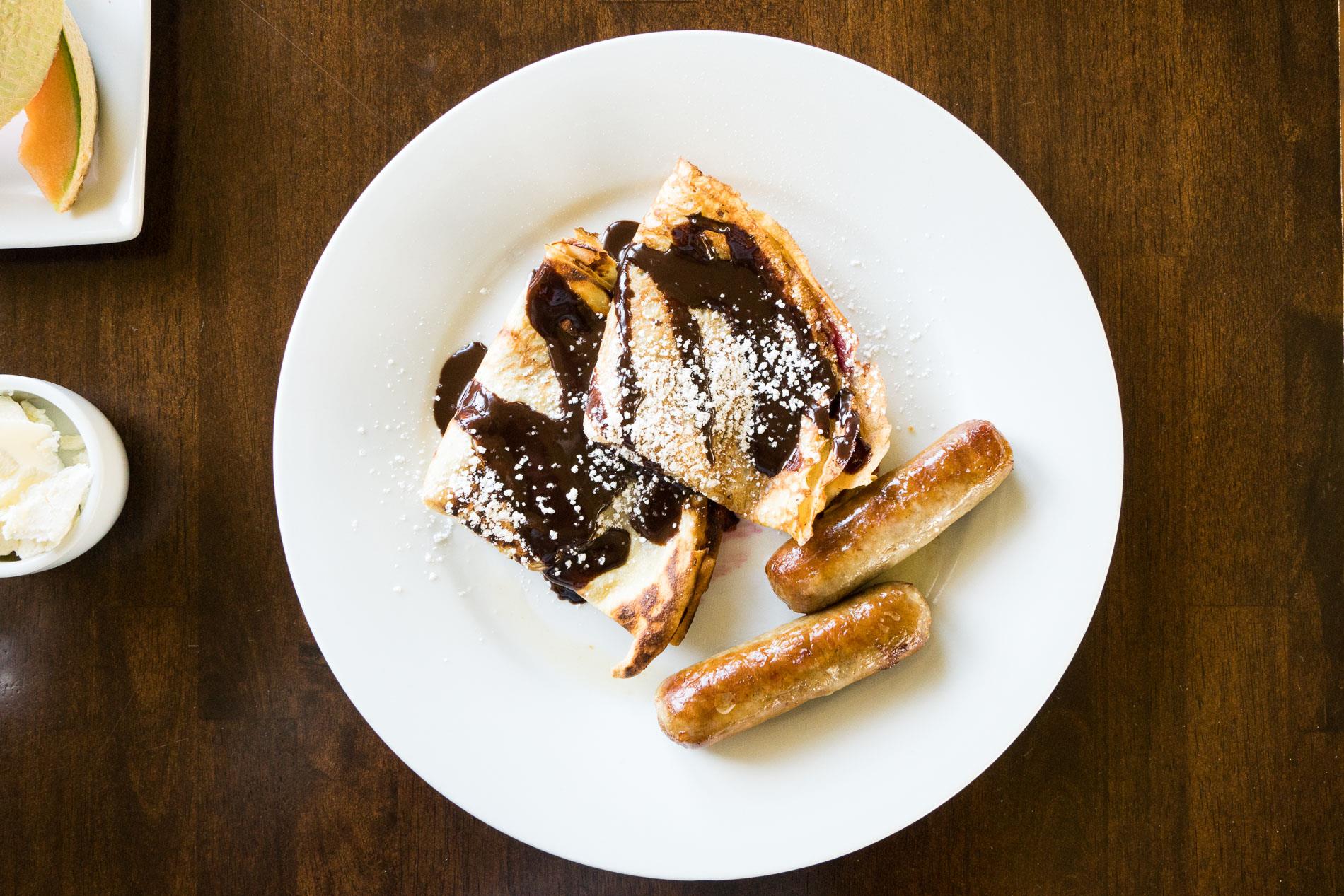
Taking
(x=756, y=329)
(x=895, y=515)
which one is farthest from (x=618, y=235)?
(x=895, y=515)

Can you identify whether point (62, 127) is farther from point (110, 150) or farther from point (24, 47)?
point (24, 47)

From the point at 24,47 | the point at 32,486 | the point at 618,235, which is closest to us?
the point at 24,47

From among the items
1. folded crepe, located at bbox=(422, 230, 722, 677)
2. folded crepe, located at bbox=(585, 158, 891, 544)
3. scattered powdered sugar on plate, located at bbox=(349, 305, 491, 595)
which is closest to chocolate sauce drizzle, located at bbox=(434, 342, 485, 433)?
scattered powdered sugar on plate, located at bbox=(349, 305, 491, 595)

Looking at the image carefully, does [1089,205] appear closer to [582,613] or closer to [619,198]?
[619,198]

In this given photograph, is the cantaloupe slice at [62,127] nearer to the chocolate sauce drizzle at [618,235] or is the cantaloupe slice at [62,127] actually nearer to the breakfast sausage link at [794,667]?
the chocolate sauce drizzle at [618,235]

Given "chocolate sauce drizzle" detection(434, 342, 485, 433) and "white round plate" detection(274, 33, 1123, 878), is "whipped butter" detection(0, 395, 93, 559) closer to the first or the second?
"white round plate" detection(274, 33, 1123, 878)

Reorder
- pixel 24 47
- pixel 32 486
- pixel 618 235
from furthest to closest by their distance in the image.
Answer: pixel 618 235
pixel 32 486
pixel 24 47

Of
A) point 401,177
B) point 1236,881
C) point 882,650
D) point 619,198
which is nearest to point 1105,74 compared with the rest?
point 619,198

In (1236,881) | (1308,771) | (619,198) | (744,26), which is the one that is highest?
(744,26)

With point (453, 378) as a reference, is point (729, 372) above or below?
above
